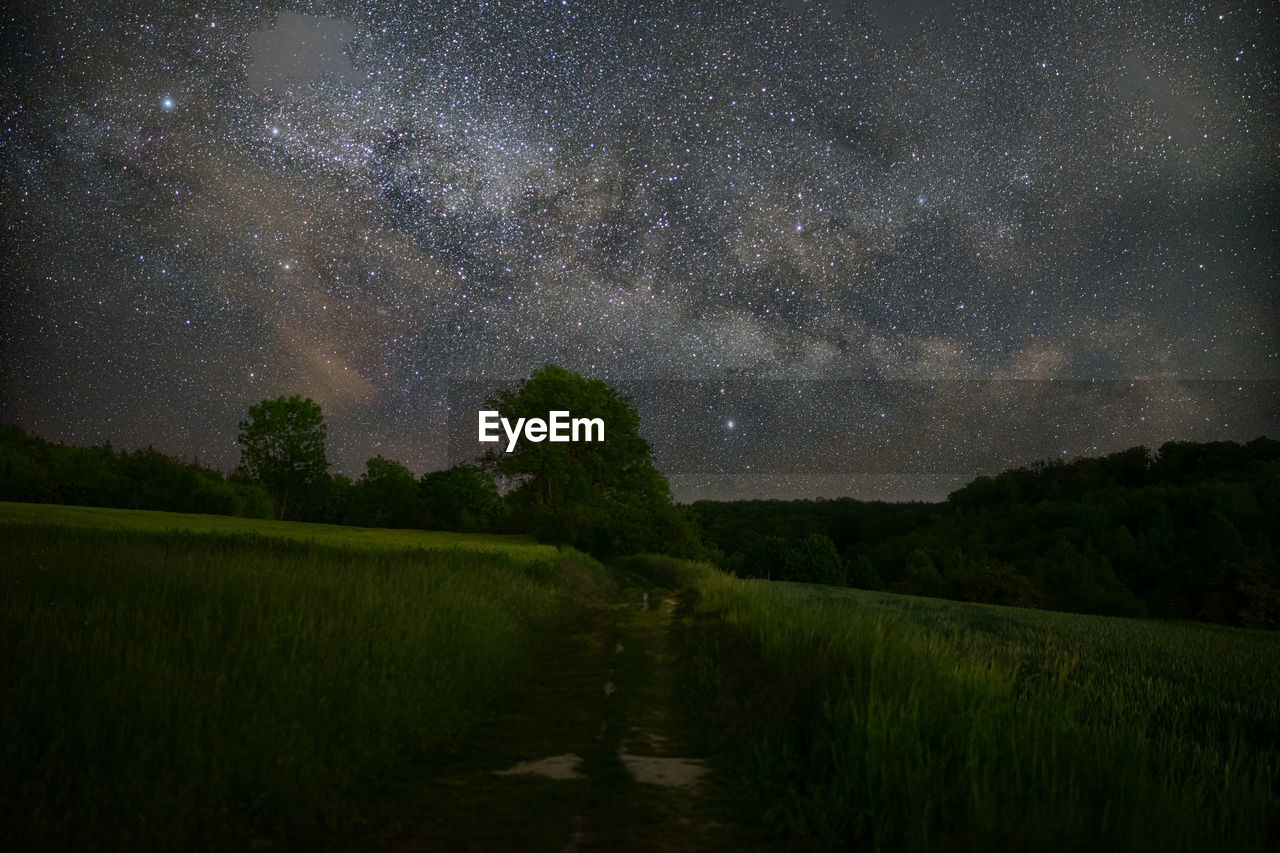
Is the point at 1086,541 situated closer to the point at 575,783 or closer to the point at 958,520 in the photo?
the point at 958,520

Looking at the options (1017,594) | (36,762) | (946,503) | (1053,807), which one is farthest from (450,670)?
(946,503)

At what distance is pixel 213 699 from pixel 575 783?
252cm

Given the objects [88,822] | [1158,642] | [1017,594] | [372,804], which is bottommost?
[1017,594]

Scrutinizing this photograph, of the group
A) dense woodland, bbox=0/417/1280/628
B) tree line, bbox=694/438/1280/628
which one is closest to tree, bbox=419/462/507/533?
dense woodland, bbox=0/417/1280/628

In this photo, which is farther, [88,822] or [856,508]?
[856,508]

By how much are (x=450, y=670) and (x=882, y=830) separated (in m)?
4.70

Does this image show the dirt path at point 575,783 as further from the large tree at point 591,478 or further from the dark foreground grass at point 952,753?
the large tree at point 591,478

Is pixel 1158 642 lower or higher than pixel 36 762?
lower

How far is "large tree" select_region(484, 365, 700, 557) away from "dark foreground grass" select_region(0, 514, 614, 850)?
3491 cm

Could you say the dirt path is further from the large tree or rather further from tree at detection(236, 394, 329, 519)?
tree at detection(236, 394, 329, 519)

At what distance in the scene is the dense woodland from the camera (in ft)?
144

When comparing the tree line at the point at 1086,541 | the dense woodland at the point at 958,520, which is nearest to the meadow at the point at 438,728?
the tree line at the point at 1086,541

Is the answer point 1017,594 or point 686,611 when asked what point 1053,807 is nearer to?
point 686,611

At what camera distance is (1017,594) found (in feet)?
162
